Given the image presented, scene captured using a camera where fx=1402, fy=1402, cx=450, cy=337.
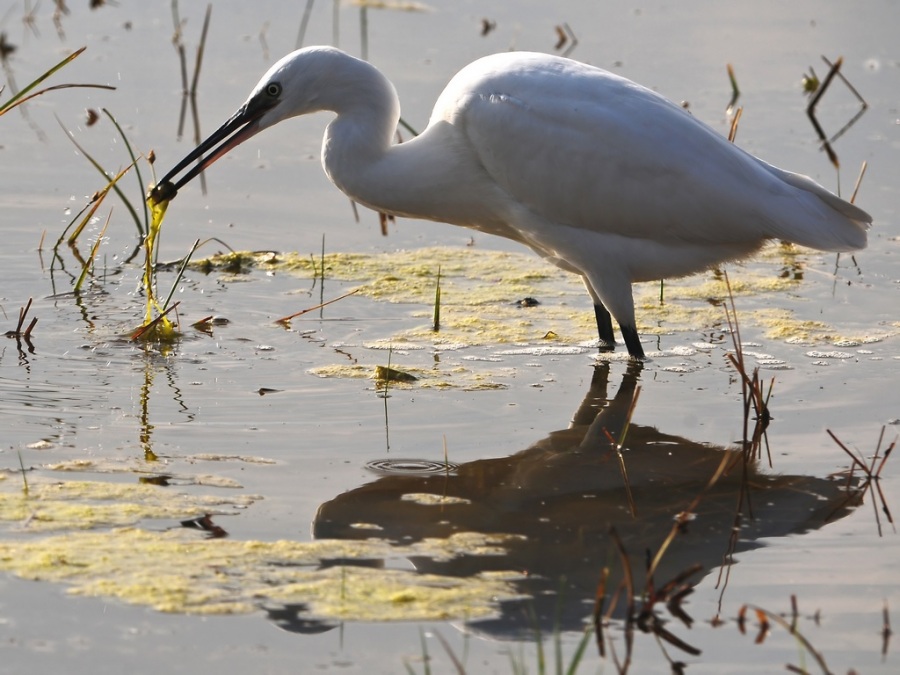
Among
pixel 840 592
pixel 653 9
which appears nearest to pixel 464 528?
pixel 840 592

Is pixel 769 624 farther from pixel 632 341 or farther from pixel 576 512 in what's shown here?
pixel 632 341

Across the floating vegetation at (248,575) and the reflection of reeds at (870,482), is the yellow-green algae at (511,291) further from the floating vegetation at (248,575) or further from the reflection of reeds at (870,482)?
the floating vegetation at (248,575)

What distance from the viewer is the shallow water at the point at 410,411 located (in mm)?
3727

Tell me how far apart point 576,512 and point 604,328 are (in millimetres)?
1928

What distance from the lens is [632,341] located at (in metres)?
6.13

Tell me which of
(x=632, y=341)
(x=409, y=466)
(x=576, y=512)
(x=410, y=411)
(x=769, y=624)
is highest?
(x=632, y=341)

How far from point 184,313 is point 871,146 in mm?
4961

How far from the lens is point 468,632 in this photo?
146 inches

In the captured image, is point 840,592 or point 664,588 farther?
point 840,592

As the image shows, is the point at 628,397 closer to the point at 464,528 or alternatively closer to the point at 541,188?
the point at 541,188

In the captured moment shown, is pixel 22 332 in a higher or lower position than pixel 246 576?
higher

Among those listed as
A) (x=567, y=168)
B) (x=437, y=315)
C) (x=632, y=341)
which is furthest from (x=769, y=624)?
(x=437, y=315)

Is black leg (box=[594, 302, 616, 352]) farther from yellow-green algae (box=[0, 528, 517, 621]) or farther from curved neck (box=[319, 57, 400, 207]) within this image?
yellow-green algae (box=[0, 528, 517, 621])

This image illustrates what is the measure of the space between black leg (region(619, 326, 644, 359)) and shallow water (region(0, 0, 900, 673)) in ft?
0.26
